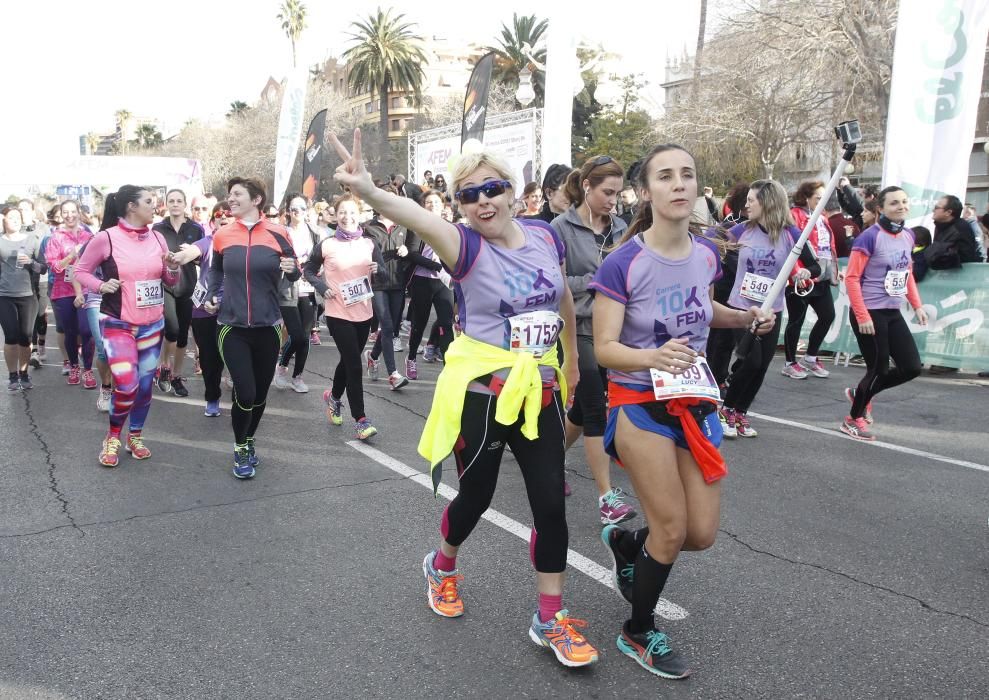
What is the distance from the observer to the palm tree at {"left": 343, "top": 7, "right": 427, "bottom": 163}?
56.0 m

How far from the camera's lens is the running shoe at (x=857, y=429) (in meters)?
6.77

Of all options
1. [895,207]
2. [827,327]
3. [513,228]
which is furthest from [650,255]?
[827,327]

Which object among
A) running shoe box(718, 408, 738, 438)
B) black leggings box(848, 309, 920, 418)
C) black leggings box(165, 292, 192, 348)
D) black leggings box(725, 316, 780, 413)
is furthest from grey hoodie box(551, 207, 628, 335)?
black leggings box(165, 292, 192, 348)

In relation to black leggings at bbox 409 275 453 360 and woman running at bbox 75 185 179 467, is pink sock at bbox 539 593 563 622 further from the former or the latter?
black leggings at bbox 409 275 453 360

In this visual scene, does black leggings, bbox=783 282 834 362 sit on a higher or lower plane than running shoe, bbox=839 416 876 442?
higher

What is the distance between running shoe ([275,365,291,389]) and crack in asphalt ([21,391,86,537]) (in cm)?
235

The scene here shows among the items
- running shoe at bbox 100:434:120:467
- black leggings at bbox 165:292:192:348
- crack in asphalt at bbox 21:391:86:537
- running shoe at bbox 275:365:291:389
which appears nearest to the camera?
crack in asphalt at bbox 21:391:86:537

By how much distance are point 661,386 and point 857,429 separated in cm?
451

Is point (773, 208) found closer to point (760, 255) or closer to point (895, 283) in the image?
point (760, 255)

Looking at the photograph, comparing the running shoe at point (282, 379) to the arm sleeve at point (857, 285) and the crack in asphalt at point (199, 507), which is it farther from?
the arm sleeve at point (857, 285)

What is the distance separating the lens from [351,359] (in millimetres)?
6820

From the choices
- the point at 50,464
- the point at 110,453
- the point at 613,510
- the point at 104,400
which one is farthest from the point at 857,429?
the point at 104,400

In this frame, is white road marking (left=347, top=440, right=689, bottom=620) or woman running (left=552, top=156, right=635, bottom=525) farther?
woman running (left=552, top=156, right=635, bottom=525)

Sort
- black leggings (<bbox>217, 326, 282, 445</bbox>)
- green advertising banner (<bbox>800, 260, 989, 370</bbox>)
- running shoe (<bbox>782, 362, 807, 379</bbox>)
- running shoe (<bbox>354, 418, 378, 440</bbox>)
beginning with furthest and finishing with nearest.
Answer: running shoe (<bbox>782, 362, 807, 379</bbox>)
green advertising banner (<bbox>800, 260, 989, 370</bbox>)
running shoe (<bbox>354, 418, 378, 440</bbox>)
black leggings (<bbox>217, 326, 282, 445</bbox>)
